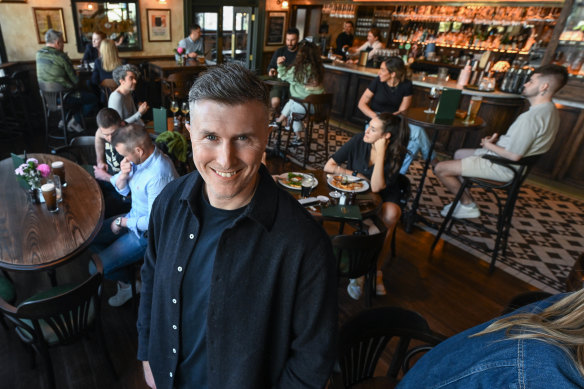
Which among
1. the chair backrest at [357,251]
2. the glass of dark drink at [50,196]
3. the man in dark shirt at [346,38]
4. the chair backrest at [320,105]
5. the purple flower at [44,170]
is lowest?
the chair backrest at [357,251]

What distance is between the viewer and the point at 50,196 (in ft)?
7.00

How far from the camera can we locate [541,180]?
5.36 m

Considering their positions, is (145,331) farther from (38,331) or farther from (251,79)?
(251,79)

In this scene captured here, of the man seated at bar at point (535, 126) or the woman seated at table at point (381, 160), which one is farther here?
the man seated at bar at point (535, 126)

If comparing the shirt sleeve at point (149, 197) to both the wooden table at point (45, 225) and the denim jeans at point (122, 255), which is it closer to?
the denim jeans at point (122, 255)

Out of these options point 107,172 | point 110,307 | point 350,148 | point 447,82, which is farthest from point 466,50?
point 110,307

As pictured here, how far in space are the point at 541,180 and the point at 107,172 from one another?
597cm

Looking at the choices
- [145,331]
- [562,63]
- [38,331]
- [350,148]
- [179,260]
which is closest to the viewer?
[179,260]

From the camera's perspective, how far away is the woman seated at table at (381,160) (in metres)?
2.74

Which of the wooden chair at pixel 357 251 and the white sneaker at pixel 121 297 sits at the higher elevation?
the wooden chair at pixel 357 251

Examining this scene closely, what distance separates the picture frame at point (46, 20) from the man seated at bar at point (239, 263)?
7.29 m

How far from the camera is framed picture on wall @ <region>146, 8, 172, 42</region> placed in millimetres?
7680

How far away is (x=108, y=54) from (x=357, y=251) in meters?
4.96

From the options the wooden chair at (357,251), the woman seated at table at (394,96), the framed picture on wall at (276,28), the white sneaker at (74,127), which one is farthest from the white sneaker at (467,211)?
the framed picture on wall at (276,28)
